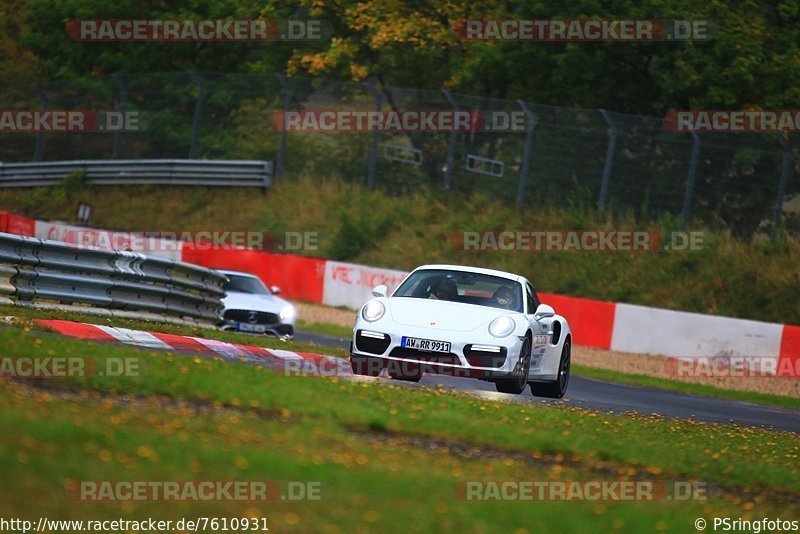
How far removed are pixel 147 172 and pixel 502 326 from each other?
27.9m

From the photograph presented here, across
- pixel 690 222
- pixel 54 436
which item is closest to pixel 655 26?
pixel 690 222

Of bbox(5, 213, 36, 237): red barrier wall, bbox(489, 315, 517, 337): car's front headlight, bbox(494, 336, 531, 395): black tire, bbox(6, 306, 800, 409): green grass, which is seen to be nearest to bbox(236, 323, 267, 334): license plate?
bbox(6, 306, 800, 409): green grass

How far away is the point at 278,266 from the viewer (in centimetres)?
2931

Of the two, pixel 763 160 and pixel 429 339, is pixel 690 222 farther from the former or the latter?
pixel 429 339

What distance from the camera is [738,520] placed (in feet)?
22.4

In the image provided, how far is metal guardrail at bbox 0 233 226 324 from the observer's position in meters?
14.4

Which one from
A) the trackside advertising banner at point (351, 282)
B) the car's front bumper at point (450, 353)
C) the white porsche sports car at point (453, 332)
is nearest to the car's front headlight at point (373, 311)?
the white porsche sports car at point (453, 332)

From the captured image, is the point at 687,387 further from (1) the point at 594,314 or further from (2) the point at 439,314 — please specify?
(2) the point at 439,314

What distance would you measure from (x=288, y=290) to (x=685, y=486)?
21.6 meters

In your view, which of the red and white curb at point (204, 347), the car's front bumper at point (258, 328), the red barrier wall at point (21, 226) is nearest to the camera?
the red and white curb at point (204, 347)

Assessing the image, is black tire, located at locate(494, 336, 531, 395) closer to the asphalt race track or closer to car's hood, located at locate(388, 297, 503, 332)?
the asphalt race track

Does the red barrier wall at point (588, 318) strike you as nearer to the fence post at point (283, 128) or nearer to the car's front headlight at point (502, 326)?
the car's front headlight at point (502, 326)

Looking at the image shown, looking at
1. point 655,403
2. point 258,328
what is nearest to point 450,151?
point 258,328

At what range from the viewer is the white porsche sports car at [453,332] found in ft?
39.2
